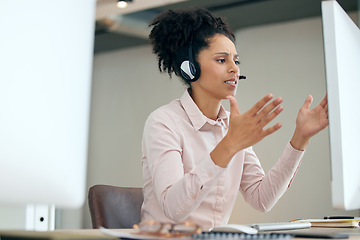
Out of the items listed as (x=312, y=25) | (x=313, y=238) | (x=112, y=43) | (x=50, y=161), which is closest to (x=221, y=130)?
(x=313, y=238)

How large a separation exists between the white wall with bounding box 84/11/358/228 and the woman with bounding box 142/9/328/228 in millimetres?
2296

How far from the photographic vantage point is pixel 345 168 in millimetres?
864

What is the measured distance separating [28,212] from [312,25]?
3.70 m

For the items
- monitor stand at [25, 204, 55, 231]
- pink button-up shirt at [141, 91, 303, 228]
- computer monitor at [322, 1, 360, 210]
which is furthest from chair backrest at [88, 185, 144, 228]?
computer monitor at [322, 1, 360, 210]

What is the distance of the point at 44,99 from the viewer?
618mm

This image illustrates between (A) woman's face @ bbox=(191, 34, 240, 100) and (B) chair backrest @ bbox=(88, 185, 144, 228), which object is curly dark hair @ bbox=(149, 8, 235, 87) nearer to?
(A) woman's face @ bbox=(191, 34, 240, 100)

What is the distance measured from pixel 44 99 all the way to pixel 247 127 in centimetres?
50

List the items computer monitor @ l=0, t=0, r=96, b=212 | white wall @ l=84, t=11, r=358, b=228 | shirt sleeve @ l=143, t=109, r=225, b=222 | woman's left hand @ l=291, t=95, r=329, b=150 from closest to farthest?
computer monitor @ l=0, t=0, r=96, b=212 → shirt sleeve @ l=143, t=109, r=225, b=222 → woman's left hand @ l=291, t=95, r=329, b=150 → white wall @ l=84, t=11, r=358, b=228

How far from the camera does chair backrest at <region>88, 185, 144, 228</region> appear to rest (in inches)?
65.1

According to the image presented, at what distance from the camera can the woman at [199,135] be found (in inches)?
49.9

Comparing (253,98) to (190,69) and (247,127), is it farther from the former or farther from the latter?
(247,127)

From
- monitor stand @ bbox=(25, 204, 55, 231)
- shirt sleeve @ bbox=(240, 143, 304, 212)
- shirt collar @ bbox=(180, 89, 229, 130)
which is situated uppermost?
shirt collar @ bbox=(180, 89, 229, 130)

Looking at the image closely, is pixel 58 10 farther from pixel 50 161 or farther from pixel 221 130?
pixel 221 130

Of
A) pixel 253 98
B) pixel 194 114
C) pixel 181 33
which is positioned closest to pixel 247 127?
pixel 194 114
